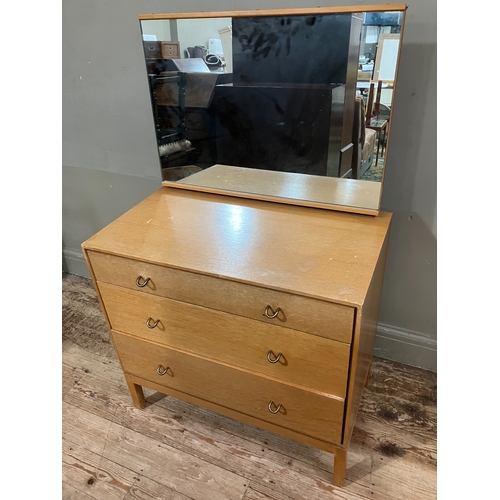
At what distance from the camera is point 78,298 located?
199 cm

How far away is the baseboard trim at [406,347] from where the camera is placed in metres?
1.48

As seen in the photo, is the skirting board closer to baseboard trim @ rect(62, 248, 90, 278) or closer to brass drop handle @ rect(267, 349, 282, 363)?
brass drop handle @ rect(267, 349, 282, 363)

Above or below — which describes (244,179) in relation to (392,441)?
above

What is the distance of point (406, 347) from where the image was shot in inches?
59.7

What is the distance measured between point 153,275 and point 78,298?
1.17 meters

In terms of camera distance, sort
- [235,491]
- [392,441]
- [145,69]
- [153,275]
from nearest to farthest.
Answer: [153,275]
[235,491]
[392,441]
[145,69]

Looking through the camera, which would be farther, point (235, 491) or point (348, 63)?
point (235, 491)

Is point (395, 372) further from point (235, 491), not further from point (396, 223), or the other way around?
point (235, 491)

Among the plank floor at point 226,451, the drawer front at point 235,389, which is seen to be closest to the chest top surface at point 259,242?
the drawer front at point 235,389

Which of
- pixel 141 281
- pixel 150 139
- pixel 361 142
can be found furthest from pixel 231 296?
pixel 150 139

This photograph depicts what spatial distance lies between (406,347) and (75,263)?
67.8 inches

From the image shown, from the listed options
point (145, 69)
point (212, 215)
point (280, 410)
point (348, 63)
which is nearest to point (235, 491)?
point (280, 410)

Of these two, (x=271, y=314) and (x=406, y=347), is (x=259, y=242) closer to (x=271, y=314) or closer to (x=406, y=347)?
(x=271, y=314)

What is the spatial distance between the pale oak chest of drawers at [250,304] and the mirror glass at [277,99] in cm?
12
